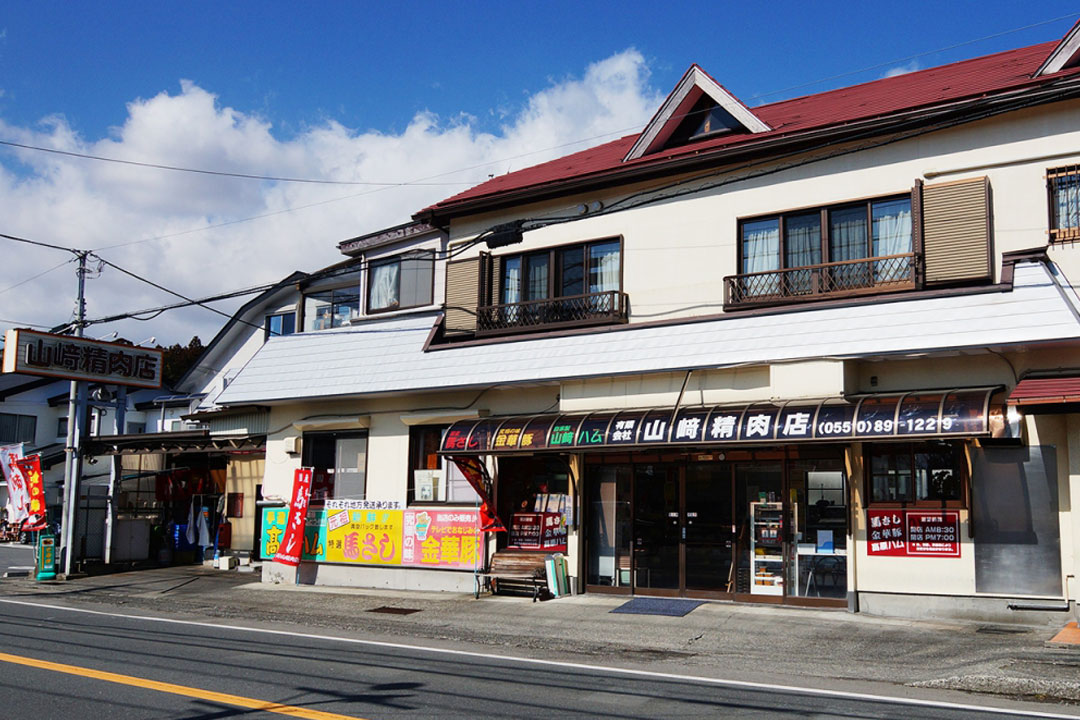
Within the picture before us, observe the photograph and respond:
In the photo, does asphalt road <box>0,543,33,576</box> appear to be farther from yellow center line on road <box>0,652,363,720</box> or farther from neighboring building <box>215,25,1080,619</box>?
yellow center line on road <box>0,652,363,720</box>

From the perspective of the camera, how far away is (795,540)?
15.5 m

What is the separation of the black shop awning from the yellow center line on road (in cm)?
814

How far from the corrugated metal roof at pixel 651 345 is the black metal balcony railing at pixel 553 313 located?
412mm

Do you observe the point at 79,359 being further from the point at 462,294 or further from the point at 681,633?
the point at 681,633

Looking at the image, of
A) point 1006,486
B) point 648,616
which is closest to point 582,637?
point 648,616

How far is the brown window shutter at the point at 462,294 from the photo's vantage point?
19.9 meters

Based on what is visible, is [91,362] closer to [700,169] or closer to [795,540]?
[700,169]

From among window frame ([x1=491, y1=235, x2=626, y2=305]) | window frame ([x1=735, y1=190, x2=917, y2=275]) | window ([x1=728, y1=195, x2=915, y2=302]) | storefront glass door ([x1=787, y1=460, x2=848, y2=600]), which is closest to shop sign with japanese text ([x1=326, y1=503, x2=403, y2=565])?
window frame ([x1=491, y1=235, x2=626, y2=305])

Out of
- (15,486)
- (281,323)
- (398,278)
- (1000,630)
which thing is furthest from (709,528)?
(281,323)

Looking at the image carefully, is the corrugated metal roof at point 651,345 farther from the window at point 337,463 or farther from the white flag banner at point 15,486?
the white flag banner at point 15,486

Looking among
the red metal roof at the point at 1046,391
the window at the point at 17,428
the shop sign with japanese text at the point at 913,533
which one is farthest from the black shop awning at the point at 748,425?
the window at the point at 17,428

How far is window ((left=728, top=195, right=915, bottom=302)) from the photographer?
1535cm

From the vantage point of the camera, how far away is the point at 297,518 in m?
20.6

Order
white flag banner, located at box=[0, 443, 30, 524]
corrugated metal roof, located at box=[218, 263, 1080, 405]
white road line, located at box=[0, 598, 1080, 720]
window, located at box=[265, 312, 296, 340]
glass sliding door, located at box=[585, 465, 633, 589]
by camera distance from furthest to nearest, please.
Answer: window, located at box=[265, 312, 296, 340] → white flag banner, located at box=[0, 443, 30, 524] → glass sliding door, located at box=[585, 465, 633, 589] → corrugated metal roof, located at box=[218, 263, 1080, 405] → white road line, located at box=[0, 598, 1080, 720]
